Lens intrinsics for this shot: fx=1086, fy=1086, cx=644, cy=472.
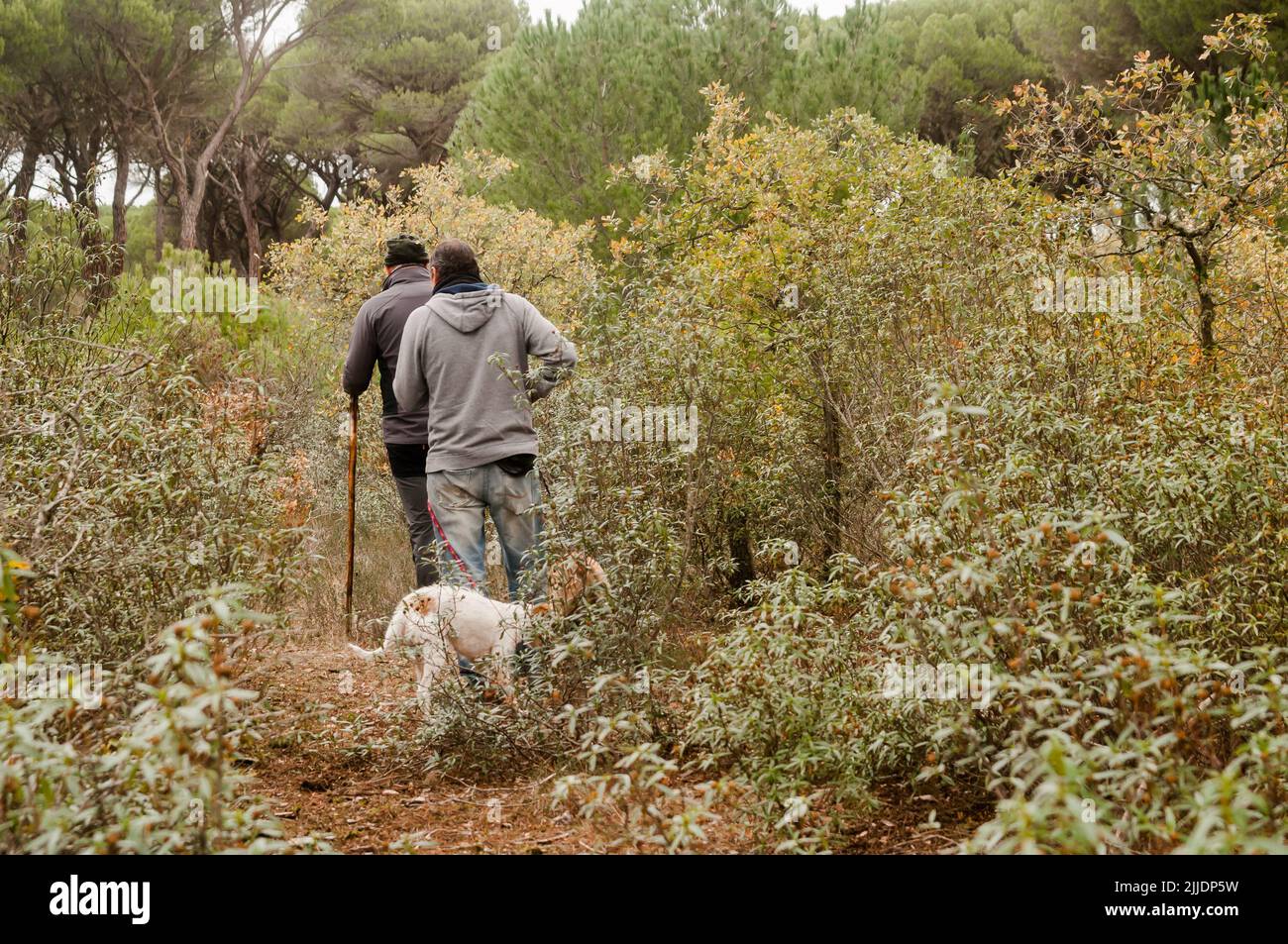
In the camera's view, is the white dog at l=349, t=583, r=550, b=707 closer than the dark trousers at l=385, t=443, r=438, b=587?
Yes

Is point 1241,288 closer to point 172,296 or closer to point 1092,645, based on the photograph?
point 1092,645

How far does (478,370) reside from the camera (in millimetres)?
4191

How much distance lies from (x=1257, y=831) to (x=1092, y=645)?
0.97m

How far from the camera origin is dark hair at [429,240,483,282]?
436 cm

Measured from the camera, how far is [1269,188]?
4730 millimetres

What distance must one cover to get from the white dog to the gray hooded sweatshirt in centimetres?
61

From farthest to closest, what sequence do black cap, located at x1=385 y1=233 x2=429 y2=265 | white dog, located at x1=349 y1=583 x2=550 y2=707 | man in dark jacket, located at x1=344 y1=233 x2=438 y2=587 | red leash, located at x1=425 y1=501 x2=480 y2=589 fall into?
black cap, located at x1=385 y1=233 x2=429 y2=265, man in dark jacket, located at x1=344 y1=233 x2=438 y2=587, red leash, located at x1=425 y1=501 x2=480 y2=589, white dog, located at x1=349 y1=583 x2=550 y2=707

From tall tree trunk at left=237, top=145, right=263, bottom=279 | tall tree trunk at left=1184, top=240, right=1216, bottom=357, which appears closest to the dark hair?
tall tree trunk at left=1184, top=240, right=1216, bottom=357

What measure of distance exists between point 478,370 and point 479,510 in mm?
543

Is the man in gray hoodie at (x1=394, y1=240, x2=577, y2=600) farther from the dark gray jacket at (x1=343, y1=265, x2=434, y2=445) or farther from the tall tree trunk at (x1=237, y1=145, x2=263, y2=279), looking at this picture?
the tall tree trunk at (x1=237, y1=145, x2=263, y2=279)
